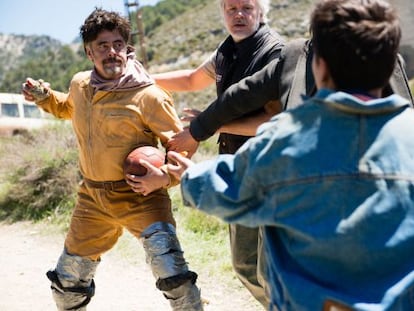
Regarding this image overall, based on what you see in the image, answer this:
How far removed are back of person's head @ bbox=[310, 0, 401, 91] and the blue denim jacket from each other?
9 cm

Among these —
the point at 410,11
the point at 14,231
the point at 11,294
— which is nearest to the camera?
the point at 11,294

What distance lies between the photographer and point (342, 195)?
5.55 ft

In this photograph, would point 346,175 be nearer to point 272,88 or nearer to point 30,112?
point 272,88

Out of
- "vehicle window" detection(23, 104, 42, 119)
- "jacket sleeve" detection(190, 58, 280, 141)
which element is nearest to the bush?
"jacket sleeve" detection(190, 58, 280, 141)

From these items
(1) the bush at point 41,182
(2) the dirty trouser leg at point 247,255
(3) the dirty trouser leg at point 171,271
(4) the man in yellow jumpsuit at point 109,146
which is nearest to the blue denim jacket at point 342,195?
(2) the dirty trouser leg at point 247,255

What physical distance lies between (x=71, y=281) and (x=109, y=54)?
57.2 inches

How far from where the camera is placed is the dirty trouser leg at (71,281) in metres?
3.65

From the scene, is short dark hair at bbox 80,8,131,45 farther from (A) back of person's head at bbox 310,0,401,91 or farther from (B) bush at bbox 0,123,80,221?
(B) bush at bbox 0,123,80,221

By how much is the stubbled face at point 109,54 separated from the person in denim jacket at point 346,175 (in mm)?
2117

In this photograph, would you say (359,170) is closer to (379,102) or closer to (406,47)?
(379,102)

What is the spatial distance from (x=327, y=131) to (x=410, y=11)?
2105cm

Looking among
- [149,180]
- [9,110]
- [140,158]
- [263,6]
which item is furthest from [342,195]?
[9,110]

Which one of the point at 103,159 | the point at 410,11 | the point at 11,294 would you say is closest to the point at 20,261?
the point at 11,294

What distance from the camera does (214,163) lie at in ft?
6.21
